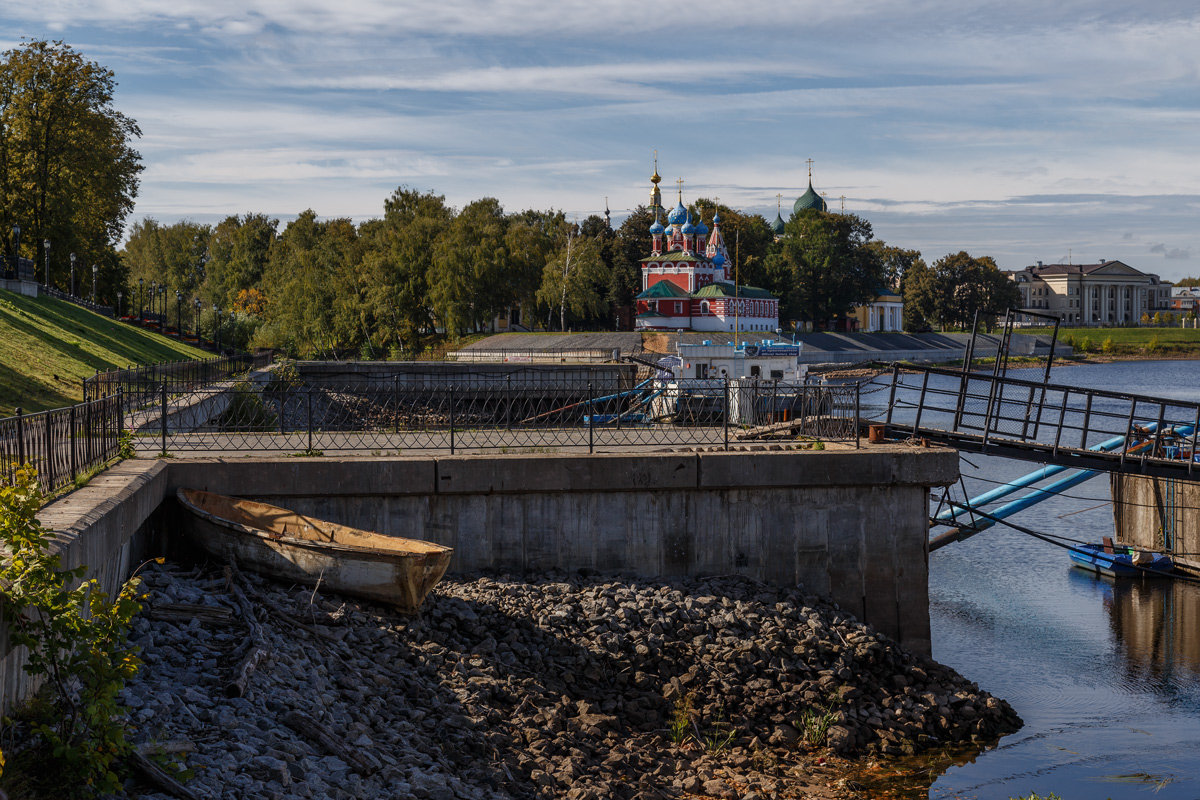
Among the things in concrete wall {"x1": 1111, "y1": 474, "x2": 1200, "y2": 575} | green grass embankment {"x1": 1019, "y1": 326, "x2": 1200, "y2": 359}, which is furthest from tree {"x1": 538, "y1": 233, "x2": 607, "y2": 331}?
green grass embankment {"x1": 1019, "y1": 326, "x2": 1200, "y2": 359}

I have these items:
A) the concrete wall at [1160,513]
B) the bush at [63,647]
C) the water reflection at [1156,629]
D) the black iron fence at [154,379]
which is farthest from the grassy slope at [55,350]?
the concrete wall at [1160,513]

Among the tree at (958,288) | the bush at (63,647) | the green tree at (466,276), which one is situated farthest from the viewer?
the tree at (958,288)

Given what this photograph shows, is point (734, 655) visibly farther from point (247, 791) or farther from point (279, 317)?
point (279, 317)

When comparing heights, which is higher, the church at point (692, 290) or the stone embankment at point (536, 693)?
the church at point (692, 290)

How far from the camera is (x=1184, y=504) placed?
21.7 m

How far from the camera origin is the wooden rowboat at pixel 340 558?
11.9 meters

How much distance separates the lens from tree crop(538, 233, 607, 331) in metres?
80.8

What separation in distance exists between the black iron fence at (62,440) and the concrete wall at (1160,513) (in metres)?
17.8

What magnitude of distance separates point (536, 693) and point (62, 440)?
18.8 ft

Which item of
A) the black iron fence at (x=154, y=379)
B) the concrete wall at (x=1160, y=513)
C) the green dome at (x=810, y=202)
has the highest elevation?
the green dome at (x=810, y=202)

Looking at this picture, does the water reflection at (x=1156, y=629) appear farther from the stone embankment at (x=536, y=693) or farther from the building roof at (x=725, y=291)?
the building roof at (x=725, y=291)

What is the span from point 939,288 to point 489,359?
7526cm

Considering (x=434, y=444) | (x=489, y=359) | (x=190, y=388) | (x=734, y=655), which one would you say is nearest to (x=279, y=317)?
(x=489, y=359)

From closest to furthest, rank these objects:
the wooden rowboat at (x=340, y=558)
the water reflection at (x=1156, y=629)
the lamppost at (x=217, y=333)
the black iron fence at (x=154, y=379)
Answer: the wooden rowboat at (x=340, y=558), the water reflection at (x=1156, y=629), the black iron fence at (x=154, y=379), the lamppost at (x=217, y=333)
